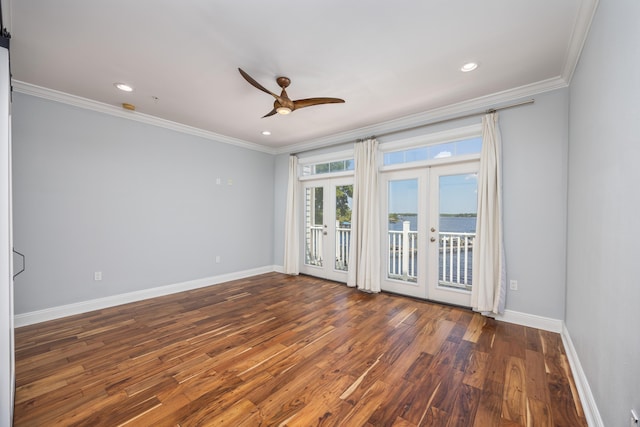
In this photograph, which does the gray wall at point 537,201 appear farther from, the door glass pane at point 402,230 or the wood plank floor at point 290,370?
the door glass pane at point 402,230

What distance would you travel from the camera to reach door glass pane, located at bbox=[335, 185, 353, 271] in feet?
16.9

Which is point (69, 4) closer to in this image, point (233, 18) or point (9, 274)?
point (233, 18)

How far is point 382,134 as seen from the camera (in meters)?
4.36

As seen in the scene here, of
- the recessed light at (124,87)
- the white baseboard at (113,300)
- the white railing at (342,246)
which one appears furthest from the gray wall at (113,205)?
the white railing at (342,246)

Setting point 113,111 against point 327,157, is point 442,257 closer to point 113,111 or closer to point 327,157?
point 327,157

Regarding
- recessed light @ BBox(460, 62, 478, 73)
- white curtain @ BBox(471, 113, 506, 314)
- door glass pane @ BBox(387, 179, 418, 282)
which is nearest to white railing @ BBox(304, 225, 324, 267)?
door glass pane @ BBox(387, 179, 418, 282)

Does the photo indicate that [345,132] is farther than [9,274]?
Yes

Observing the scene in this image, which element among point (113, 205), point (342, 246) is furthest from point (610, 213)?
point (113, 205)

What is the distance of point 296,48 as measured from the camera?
2.40 m

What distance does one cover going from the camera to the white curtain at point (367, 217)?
14.4 feet

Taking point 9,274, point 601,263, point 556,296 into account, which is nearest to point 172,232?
point 9,274

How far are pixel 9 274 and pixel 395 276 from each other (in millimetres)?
4254

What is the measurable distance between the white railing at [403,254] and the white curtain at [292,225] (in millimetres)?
2072

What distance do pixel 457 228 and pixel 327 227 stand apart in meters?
2.45
